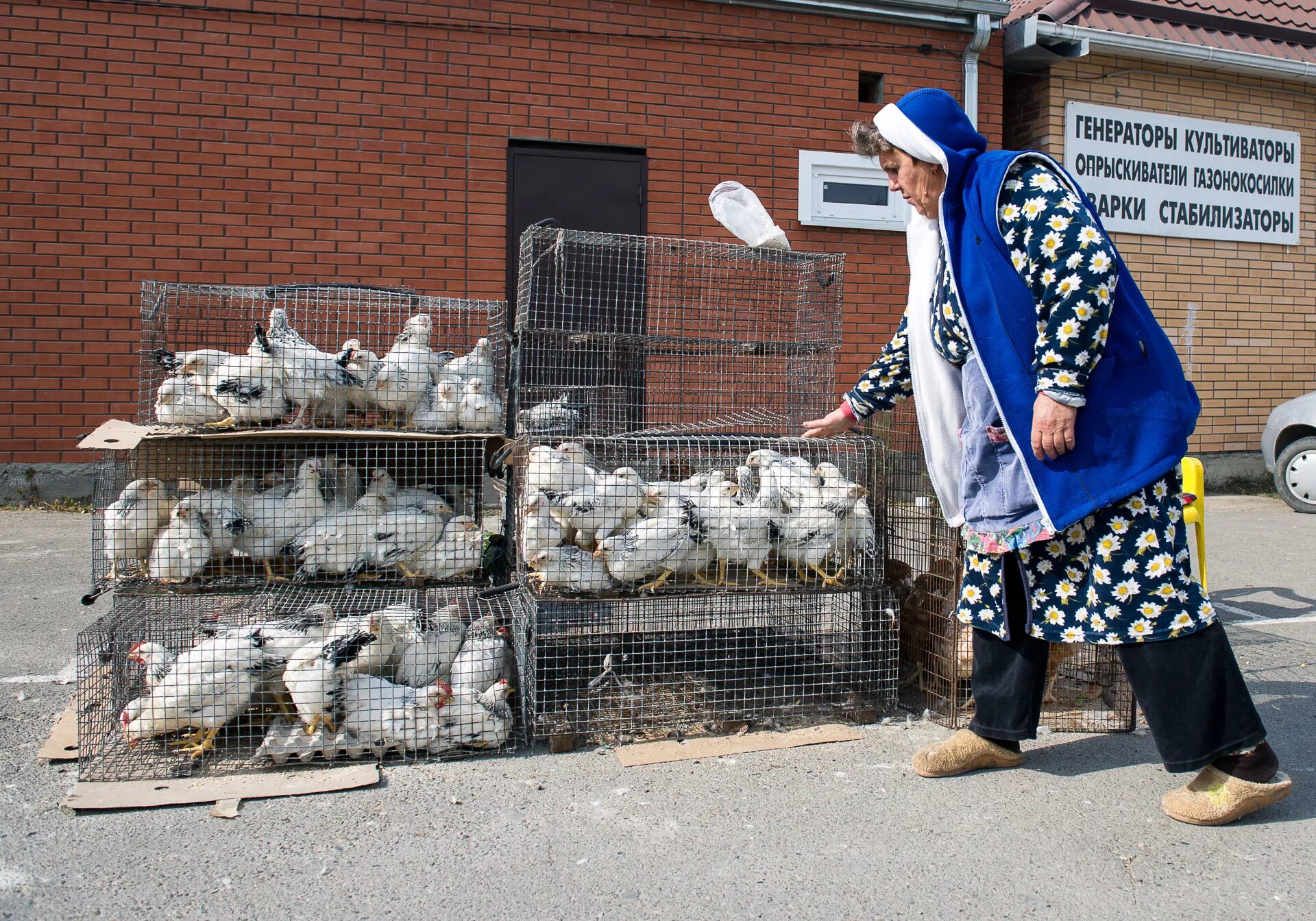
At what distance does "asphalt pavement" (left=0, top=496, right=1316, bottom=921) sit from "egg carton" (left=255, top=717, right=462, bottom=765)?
0.26 ft

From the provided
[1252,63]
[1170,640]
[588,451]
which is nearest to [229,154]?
[588,451]

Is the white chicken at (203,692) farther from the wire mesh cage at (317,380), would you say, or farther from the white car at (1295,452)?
the white car at (1295,452)

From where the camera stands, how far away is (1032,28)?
824cm

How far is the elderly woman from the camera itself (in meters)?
2.59

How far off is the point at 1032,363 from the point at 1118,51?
7.64m

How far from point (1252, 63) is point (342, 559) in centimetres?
954

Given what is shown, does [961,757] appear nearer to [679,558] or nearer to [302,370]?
[679,558]

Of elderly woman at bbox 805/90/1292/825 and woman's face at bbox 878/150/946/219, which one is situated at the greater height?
woman's face at bbox 878/150/946/219

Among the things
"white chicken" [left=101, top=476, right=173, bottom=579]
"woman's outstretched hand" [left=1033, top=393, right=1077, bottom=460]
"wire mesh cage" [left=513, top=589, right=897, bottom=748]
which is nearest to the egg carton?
"wire mesh cage" [left=513, top=589, right=897, bottom=748]

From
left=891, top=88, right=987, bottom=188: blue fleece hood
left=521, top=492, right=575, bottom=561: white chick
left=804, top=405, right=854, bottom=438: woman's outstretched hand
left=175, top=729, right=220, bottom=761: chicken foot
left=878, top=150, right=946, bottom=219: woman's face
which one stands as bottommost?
left=175, top=729, right=220, bottom=761: chicken foot

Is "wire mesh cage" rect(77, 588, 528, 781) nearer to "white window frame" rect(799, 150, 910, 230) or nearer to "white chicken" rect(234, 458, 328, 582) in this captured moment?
"white chicken" rect(234, 458, 328, 582)

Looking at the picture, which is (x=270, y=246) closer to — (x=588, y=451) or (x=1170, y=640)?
(x=588, y=451)

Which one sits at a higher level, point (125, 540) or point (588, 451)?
point (588, 451)

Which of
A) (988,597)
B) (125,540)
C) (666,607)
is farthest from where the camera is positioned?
(666,607)
